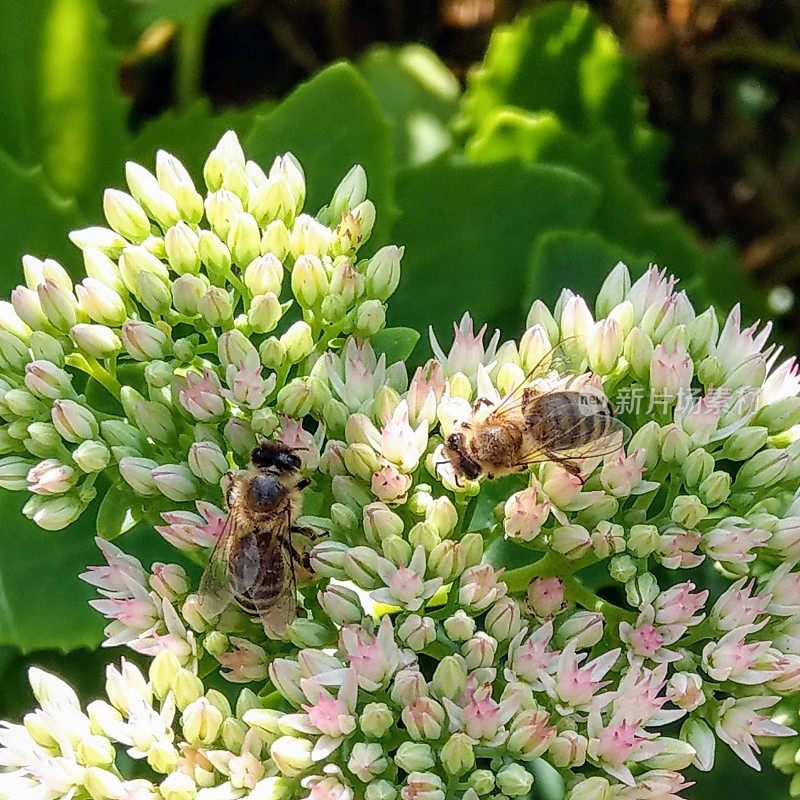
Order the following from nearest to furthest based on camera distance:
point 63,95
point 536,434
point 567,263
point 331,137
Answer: point 536,434 → point 331,137 → point 567,263 → point 63,95

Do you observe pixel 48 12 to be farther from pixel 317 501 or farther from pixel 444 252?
pixel 317 501

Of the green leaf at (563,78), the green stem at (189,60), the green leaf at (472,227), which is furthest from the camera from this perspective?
the green stem at (189,60)

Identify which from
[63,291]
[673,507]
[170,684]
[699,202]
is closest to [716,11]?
[699,202]

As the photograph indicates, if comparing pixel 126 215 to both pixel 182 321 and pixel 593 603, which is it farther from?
pixel 593 603

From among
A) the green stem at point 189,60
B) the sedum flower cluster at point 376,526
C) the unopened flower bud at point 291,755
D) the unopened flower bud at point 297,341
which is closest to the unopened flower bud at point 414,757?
the sedum flower cluster at point 376,526

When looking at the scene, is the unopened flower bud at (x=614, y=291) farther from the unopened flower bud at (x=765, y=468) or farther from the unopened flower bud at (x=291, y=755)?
the unopened flower bud at (x=291, y=755)

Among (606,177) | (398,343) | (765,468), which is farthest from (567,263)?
(765,468)
